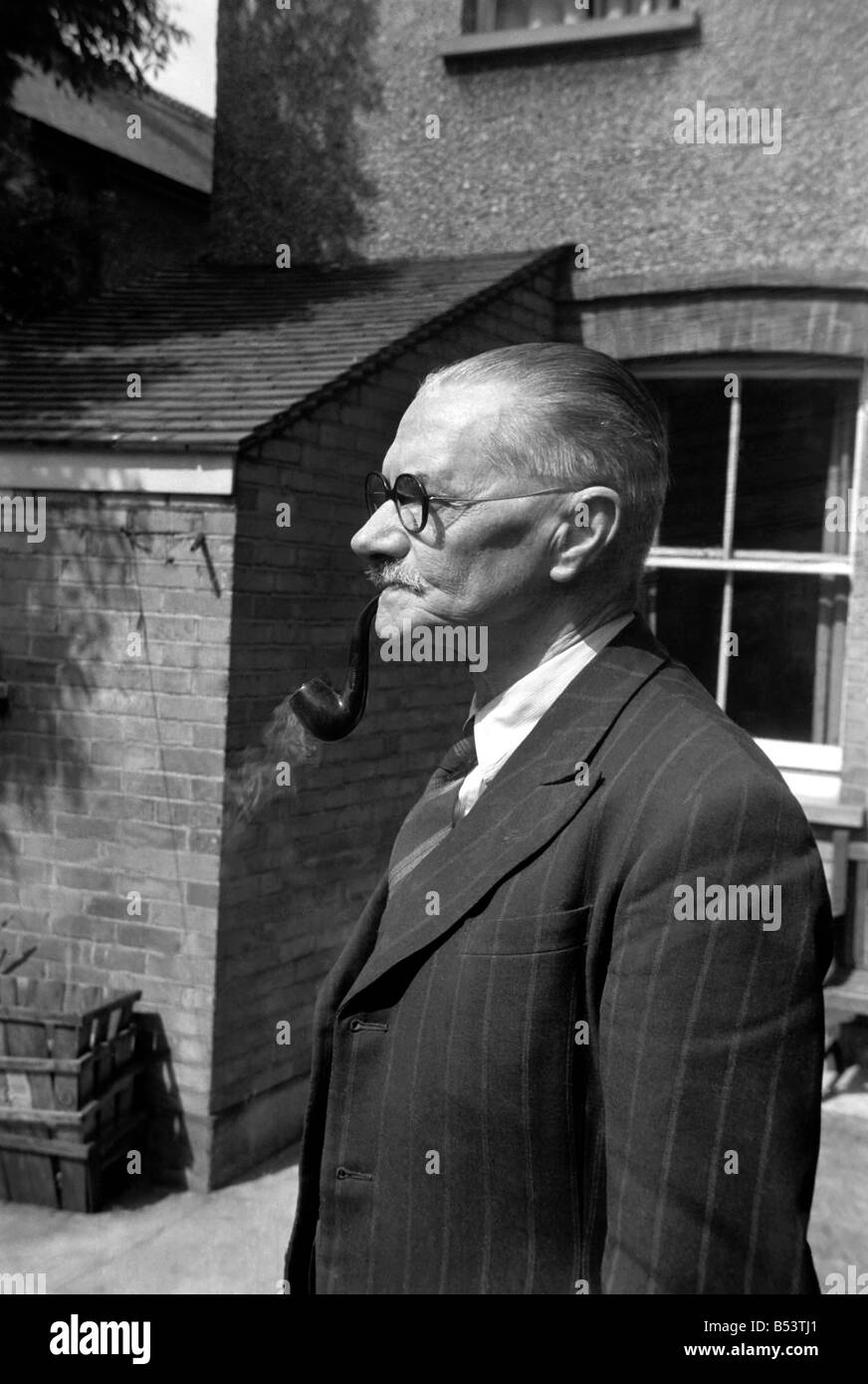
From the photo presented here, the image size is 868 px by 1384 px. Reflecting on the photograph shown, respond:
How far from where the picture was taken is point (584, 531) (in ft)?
5.82

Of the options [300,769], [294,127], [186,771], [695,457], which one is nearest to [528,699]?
[186,771]

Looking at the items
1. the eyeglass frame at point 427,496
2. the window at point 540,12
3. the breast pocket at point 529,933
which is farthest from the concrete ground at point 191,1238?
the window at point 540,12

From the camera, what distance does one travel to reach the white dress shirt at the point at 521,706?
A: 1834mm

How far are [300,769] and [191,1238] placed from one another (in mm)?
1740

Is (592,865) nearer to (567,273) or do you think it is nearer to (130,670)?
(130,670)

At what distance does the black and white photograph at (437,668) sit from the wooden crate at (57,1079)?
2cm

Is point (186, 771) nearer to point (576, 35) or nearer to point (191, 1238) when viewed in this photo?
point (191, 1238)

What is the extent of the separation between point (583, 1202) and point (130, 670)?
141 inches

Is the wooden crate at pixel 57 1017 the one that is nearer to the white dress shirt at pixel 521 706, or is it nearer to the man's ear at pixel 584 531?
the white dress shirt at pixel 521 706

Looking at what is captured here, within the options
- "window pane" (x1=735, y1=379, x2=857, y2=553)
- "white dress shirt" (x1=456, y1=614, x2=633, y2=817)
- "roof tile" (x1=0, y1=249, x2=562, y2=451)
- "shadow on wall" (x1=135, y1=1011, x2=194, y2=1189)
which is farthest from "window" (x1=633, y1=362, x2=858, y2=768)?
"white dress shirt" (x1=456, y1=614, x2=633, y2=817)

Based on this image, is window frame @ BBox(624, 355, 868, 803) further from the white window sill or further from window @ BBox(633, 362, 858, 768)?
the white window sill

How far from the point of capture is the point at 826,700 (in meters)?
6.43

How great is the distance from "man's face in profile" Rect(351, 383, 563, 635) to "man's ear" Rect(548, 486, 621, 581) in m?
0.02
